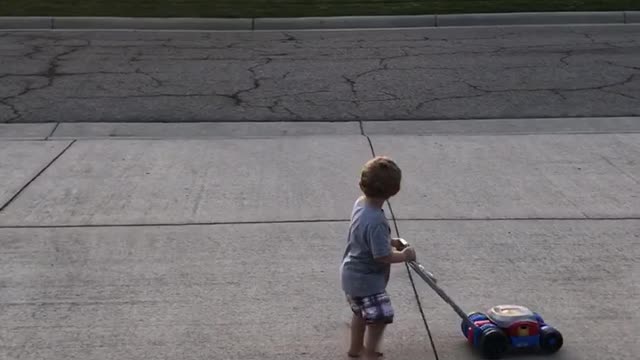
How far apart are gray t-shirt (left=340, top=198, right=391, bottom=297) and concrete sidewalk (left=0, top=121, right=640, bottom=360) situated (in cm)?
50

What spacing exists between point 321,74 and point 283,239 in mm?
5565

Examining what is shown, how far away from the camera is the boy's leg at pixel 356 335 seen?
14.4 feet

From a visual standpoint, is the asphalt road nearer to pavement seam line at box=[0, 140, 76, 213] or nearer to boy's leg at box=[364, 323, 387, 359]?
pavement seam line at box=[0, 140, 76, 213]

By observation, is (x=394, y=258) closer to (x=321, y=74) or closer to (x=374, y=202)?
(x=374, y=202)

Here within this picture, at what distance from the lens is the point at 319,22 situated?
15.2m

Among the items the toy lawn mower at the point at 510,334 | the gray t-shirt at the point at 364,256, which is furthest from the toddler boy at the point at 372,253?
the toy lawn mower at the point at 510,334

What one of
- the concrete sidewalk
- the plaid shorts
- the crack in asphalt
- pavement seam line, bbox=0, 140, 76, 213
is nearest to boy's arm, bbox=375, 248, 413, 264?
the plaid shorts

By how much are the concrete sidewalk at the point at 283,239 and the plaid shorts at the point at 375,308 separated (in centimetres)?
41

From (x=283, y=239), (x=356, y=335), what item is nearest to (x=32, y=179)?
(x=283, y=239)

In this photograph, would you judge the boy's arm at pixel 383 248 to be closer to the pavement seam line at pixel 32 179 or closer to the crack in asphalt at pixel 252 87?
the pavement seam line at pixel 32 179

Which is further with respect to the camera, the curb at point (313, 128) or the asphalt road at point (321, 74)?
the asphalt road at point (321, 74)

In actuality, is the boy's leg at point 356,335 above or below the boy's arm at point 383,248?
below

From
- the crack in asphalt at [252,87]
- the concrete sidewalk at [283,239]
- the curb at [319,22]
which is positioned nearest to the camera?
the concrete sidewalk at [283,239]


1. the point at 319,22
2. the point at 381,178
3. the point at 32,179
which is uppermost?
the point at 381,178
